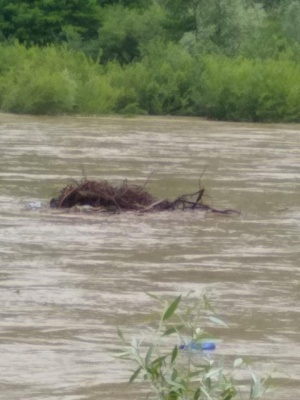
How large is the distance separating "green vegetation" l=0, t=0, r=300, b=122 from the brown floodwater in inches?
565

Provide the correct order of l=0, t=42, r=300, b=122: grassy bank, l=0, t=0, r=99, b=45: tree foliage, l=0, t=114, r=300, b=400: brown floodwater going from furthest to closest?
1. l=0, t=0, r=99, b=45: tree foliage
2. l=0, t=42, r=300, b=122: grassy bank
3. l=0, t=114, r=300, b=400: brown floodwater

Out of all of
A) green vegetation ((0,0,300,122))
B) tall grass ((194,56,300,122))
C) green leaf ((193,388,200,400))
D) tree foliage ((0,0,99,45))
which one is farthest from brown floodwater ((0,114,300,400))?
tree foliage ((0,0,99,45))

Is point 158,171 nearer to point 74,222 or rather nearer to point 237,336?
point 74,222

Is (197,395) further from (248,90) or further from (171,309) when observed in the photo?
(248,90)

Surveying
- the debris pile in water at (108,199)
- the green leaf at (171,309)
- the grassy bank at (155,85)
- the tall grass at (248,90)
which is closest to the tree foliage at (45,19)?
the grassy bank at (155,85)

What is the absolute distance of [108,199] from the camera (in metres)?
17.1

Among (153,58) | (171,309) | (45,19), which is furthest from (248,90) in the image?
(171,309)

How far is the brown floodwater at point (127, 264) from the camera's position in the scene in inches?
341

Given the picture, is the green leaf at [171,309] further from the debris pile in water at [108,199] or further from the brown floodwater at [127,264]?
the debris pile in water at [108,199]

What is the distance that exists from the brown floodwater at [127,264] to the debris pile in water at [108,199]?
0.74 ft

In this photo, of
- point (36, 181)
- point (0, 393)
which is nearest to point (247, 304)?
point (0, 393)

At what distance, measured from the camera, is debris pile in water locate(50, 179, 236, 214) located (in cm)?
1711

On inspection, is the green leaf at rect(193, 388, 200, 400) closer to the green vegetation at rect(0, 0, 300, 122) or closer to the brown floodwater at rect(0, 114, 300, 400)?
the brown floodwater at rect(0, 114, 300, 400)

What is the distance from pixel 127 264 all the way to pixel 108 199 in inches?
166
